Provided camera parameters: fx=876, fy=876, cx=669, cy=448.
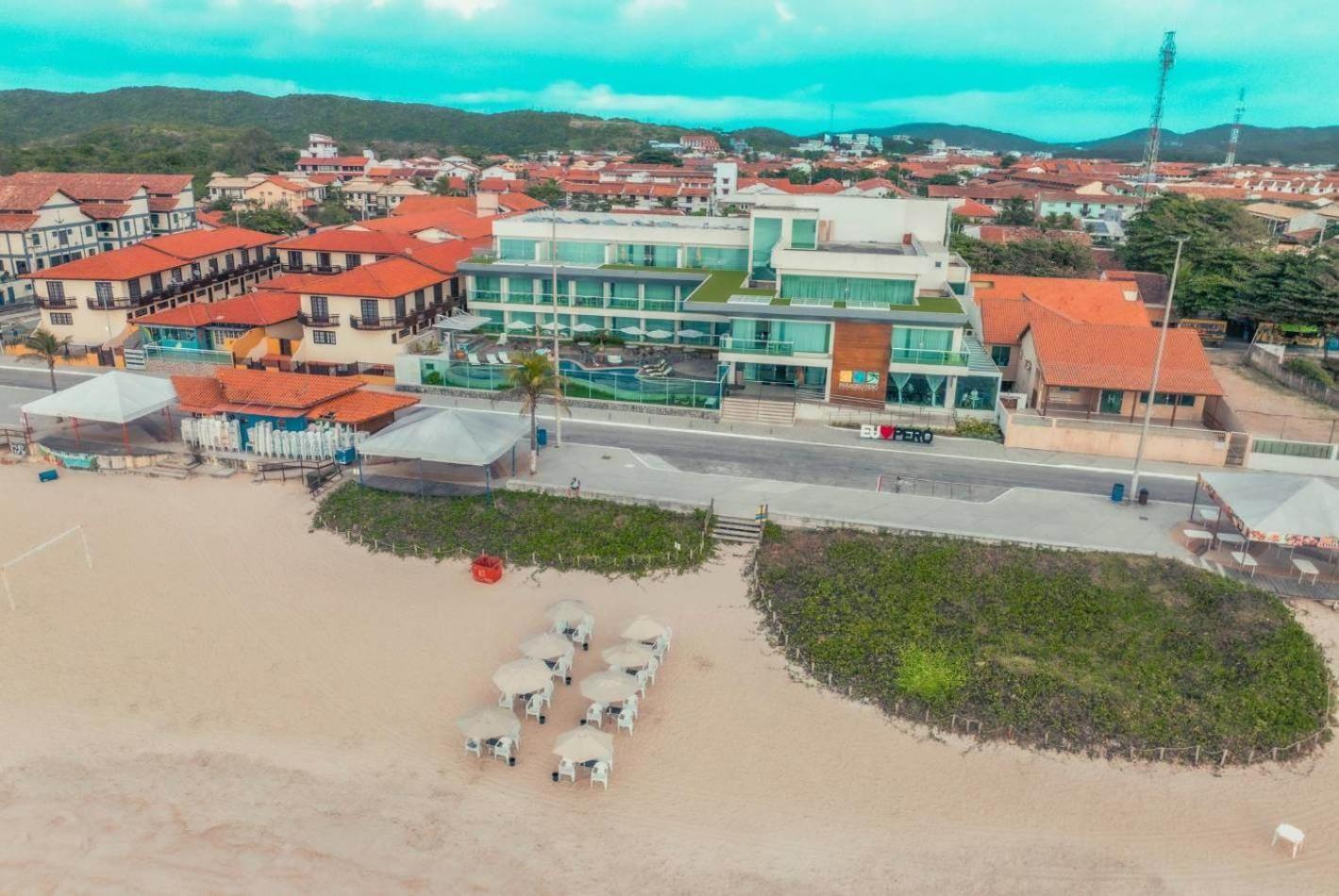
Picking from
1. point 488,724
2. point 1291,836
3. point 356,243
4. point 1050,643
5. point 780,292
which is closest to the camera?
point 1291,836

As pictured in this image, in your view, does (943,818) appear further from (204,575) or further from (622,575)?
(204,575)

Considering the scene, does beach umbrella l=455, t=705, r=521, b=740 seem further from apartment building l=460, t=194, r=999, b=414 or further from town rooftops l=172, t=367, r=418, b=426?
apartment building l=460, t=194, r=999, b=414

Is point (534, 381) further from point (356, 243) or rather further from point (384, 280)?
point (356, 243)

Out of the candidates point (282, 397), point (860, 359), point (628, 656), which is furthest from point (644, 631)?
point (860, 359)

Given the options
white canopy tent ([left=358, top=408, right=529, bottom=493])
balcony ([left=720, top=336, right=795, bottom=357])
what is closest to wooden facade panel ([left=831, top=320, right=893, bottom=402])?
balcony ([left=720, top=336, right=795, bottom=357])

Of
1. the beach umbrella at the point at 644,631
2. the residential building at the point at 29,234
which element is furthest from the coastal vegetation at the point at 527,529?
the residential building at the point at 29,234

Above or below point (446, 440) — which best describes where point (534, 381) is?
above
